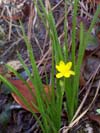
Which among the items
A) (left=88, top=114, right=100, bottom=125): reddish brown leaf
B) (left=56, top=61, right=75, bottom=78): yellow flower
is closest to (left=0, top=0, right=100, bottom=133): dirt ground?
(left=88, top=114, right=100, bottom=125): reddish brown leaf

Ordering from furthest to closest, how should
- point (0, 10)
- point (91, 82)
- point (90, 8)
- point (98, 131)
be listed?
point (0, 10), point (90, 8), point (91, 82), point (98, 131)

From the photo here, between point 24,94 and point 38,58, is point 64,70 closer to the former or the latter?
point 24,94

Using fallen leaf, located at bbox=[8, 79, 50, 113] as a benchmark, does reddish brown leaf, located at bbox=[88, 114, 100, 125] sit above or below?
below

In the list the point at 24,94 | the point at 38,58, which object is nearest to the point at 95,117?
the point at 24,94

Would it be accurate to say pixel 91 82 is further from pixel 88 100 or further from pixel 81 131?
pixel 81 131

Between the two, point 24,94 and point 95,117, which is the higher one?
point 24,94

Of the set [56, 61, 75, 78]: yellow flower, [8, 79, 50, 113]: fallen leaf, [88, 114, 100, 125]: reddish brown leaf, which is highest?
[56, 61, 75, 78]: yellow flower

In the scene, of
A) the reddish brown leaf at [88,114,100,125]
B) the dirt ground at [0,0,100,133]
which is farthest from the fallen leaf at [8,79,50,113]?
the reddish brown leaf at [88,114,100,125]

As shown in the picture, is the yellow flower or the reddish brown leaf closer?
the yellow flower

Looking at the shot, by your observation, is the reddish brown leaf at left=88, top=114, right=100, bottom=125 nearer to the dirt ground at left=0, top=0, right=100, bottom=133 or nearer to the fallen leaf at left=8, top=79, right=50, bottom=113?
the dirt ground at left=0, top=0, right=100, bottom=133

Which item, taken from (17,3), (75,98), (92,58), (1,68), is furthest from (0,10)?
(75,98)

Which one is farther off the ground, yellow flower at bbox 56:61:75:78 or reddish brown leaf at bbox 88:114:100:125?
yellow flower at bbox 56:61:75:78
